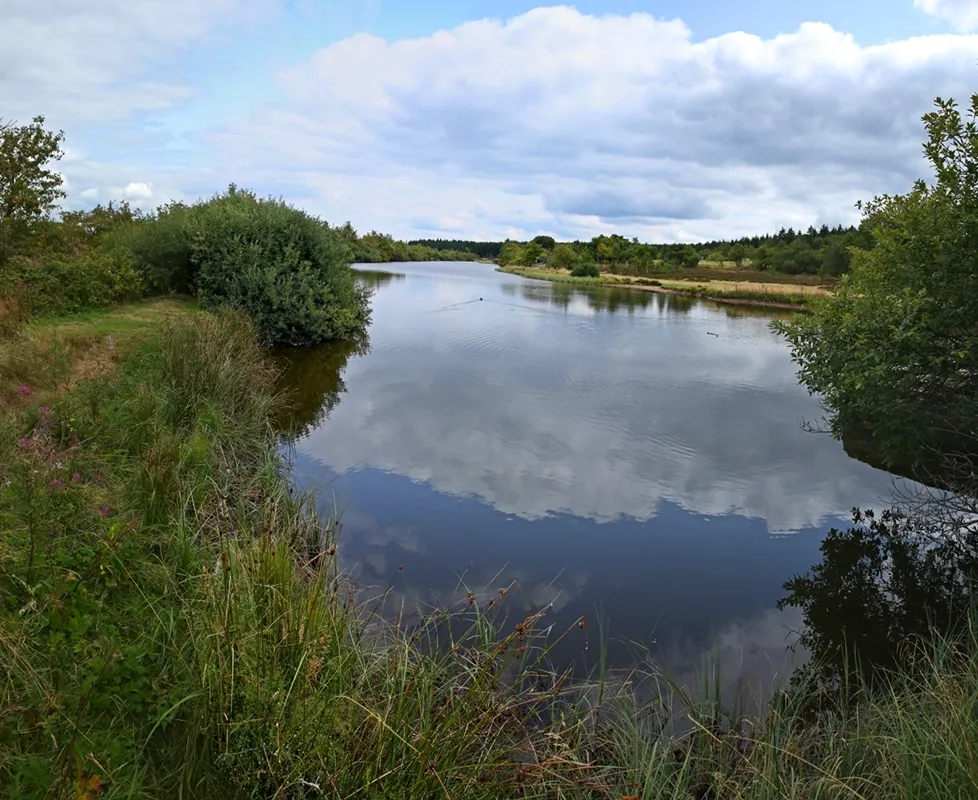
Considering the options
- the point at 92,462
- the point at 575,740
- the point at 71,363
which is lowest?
the point at 575,740

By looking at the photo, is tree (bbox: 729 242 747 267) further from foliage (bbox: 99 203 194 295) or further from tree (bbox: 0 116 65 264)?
tree (bbox: 0 116 65 264)

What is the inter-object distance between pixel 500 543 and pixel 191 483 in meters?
3.76

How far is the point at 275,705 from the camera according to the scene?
2.79m

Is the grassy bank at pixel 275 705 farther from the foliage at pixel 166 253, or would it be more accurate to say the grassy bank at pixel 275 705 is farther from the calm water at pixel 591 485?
the foliage at pixel 166 253

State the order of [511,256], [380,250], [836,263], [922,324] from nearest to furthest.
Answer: [922,324]
[836,263]
[380,250]
[511,256]

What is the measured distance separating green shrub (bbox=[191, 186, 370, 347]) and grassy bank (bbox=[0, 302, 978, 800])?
14955mm

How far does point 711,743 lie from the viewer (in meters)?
3.76

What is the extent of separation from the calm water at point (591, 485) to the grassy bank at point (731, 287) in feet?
82.8

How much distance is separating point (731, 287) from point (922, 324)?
174ft

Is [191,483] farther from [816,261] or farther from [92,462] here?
[816,261]

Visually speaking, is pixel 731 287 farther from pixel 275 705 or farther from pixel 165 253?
pixel 275 705

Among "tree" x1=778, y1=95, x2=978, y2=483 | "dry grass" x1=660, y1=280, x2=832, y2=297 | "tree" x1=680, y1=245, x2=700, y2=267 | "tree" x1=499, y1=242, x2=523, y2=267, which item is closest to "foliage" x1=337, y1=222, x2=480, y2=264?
"tree" x1=499, y1=242, x2=523, y2=267

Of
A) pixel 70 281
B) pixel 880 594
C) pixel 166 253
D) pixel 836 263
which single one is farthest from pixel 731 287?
pixel 880 594

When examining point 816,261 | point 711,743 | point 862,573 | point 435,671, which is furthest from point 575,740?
point 816,261
